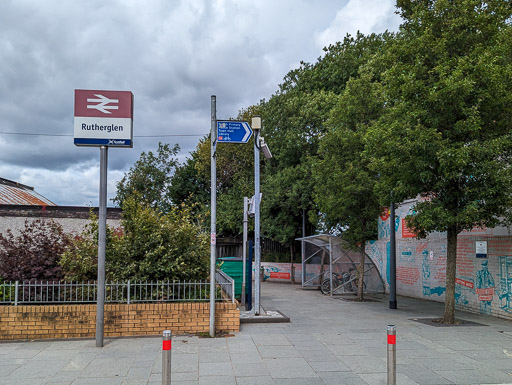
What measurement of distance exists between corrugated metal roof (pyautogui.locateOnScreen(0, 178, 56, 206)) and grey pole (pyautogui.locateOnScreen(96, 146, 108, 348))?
1776 cm

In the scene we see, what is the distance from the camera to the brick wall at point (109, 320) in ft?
27.4

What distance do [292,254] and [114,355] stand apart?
20.2 metres

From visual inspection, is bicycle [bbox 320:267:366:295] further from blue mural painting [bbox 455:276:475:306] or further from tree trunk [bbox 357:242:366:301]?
blue mural painting [bbox 455:276:475:306]

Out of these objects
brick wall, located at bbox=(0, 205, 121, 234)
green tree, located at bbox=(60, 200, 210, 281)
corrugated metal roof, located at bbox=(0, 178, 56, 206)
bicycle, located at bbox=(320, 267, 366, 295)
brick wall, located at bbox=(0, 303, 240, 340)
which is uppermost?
corrugated metal roof, located at bbox=(0, 178, 56, 206)

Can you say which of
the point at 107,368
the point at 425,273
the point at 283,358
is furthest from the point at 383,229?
the point at 107,368

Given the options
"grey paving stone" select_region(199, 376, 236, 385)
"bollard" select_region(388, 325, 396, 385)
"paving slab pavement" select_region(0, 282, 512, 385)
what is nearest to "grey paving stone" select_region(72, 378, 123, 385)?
"paving slab pavement" select_region(0, 282, 512, 385)

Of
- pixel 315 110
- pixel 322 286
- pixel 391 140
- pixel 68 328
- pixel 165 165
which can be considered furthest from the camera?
pixel 165 165

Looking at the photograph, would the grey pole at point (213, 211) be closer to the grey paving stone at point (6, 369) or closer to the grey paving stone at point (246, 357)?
the grey paving stone at point (246, 357)

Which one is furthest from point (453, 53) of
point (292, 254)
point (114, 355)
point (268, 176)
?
point (292, 254)

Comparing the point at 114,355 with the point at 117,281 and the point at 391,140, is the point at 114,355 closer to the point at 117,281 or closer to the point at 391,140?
the point at 117,281

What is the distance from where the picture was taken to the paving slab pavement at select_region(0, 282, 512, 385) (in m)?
6.31

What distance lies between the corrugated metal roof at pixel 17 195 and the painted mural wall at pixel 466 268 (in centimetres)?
2002

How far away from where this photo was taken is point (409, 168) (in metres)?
10.8

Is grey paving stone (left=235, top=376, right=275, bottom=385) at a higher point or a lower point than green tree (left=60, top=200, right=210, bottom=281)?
lower
